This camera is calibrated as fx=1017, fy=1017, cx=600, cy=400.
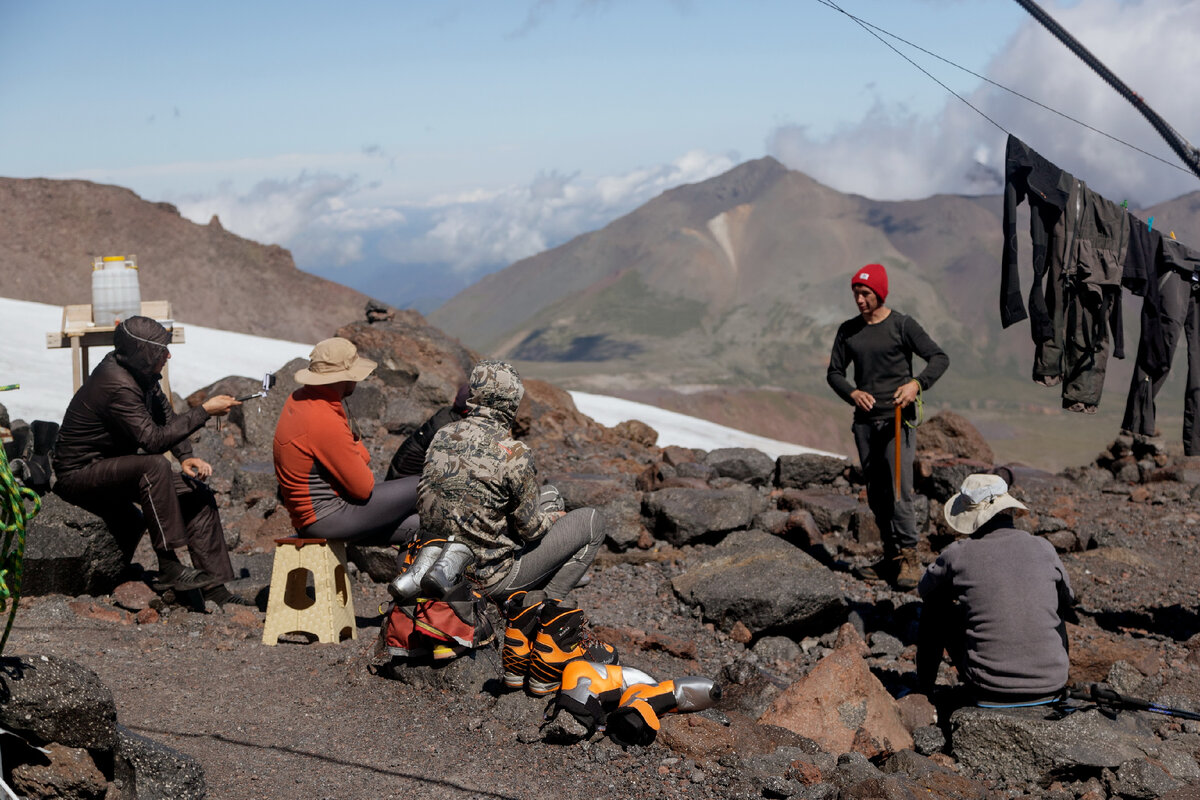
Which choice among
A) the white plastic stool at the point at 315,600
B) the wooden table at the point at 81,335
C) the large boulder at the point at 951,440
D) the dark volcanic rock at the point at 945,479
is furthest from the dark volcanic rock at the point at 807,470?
the white plastic stool at the point at 315,600

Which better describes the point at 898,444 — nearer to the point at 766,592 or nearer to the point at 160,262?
the point at 766,592

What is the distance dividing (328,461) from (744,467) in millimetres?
6424

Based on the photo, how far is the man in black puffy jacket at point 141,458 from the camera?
552 centimetres

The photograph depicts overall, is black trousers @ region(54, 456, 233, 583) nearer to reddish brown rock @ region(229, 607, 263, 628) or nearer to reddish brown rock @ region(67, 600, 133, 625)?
reddish brown rock @ region(229, 607, 263, 628)

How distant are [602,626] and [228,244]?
45.4m

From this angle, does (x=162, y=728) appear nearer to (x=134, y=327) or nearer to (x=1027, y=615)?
(x=134, y=327)

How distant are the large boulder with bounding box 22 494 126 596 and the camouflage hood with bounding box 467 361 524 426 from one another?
276 centimetres

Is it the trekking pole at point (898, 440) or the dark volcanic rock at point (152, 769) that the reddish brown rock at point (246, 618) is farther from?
the trekking pole at point (898, 440)

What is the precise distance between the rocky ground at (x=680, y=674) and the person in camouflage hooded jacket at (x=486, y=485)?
52cm

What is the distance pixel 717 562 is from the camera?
23.8 feet

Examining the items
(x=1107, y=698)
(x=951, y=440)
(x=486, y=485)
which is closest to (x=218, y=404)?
(x=486, y=485)

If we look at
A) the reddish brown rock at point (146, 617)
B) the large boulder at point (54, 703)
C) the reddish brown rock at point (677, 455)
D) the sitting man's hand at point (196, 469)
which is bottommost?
the reddish brown rock at point (146, 617)

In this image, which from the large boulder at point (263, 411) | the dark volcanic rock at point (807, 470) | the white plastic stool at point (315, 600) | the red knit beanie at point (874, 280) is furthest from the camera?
the dark volcanic rock at point (807, 470)

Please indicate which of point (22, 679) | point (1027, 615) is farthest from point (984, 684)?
point (22, 679)
